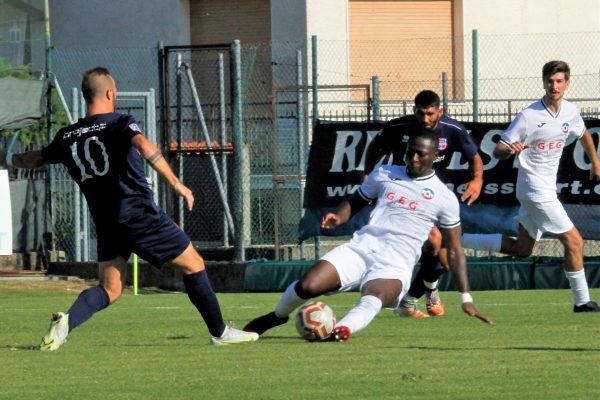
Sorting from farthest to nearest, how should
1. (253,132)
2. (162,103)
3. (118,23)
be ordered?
(118,23) < (162,103) < (253,132)

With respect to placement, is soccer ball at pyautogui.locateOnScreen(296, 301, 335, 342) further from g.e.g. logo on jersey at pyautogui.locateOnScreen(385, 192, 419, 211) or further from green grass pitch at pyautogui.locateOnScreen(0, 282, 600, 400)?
g.e.g. logo on jersey at pyautogui.locateOnScreen(385, 192, 419, 211)

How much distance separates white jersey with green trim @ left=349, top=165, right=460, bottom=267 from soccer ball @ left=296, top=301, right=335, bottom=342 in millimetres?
763

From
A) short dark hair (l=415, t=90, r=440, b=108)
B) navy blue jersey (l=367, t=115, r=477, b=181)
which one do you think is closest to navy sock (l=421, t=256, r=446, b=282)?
navy blue jersey (l=367, t=115, r=477, b=181)

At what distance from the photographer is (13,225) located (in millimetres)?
21469

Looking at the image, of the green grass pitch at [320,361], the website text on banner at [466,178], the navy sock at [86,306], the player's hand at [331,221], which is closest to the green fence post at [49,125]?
the website text on banner at [466,178]

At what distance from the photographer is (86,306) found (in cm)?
1019

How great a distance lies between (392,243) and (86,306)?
2202 mm

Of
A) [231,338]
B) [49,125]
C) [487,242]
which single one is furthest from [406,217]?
[49,125]

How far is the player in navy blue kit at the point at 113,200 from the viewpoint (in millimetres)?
9953

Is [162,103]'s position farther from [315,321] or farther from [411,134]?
[315,321]

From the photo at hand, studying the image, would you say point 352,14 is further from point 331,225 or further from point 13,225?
point 331,225

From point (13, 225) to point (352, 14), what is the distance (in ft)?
39.7

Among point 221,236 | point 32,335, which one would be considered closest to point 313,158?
point 221,236

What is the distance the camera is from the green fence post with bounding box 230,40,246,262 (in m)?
20.2
